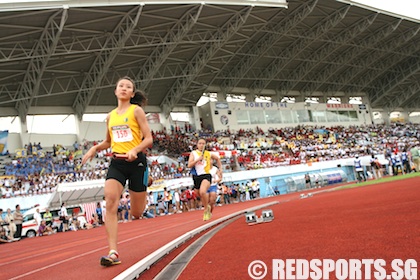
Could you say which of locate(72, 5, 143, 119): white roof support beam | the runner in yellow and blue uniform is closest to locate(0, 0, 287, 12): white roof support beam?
locate(72, 5, 143, 119): white roof support beam

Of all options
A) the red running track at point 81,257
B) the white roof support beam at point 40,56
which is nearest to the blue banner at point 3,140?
the white roof support beam at point 40,56

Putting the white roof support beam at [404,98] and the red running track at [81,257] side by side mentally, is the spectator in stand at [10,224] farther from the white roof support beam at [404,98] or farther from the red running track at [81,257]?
→ the white roof support beam at [404,98]

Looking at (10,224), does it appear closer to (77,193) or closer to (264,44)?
(77,193)

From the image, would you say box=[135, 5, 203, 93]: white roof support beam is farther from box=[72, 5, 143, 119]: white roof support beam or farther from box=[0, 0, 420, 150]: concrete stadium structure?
box=[72, 5, 143, 119]: white roof support beam

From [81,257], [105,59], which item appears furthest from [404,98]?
[81,257]

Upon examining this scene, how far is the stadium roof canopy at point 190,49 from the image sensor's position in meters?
25.7

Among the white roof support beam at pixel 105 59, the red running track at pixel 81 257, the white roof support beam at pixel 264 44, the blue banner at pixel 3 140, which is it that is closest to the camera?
the red running track at pixel 81 257

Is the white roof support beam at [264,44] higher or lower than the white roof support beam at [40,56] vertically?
higher

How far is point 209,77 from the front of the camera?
1633 inches

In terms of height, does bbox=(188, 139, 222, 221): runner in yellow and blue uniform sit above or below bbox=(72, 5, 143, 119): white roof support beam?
below

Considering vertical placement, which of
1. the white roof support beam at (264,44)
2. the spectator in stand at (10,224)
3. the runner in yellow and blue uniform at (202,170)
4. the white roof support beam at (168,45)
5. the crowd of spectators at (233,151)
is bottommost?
the spectator in stand at (10,224)

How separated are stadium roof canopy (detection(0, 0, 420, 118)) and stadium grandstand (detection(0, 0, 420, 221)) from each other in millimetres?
124

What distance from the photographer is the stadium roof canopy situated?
84.3 feet

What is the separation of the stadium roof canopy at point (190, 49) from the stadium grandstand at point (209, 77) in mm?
124
